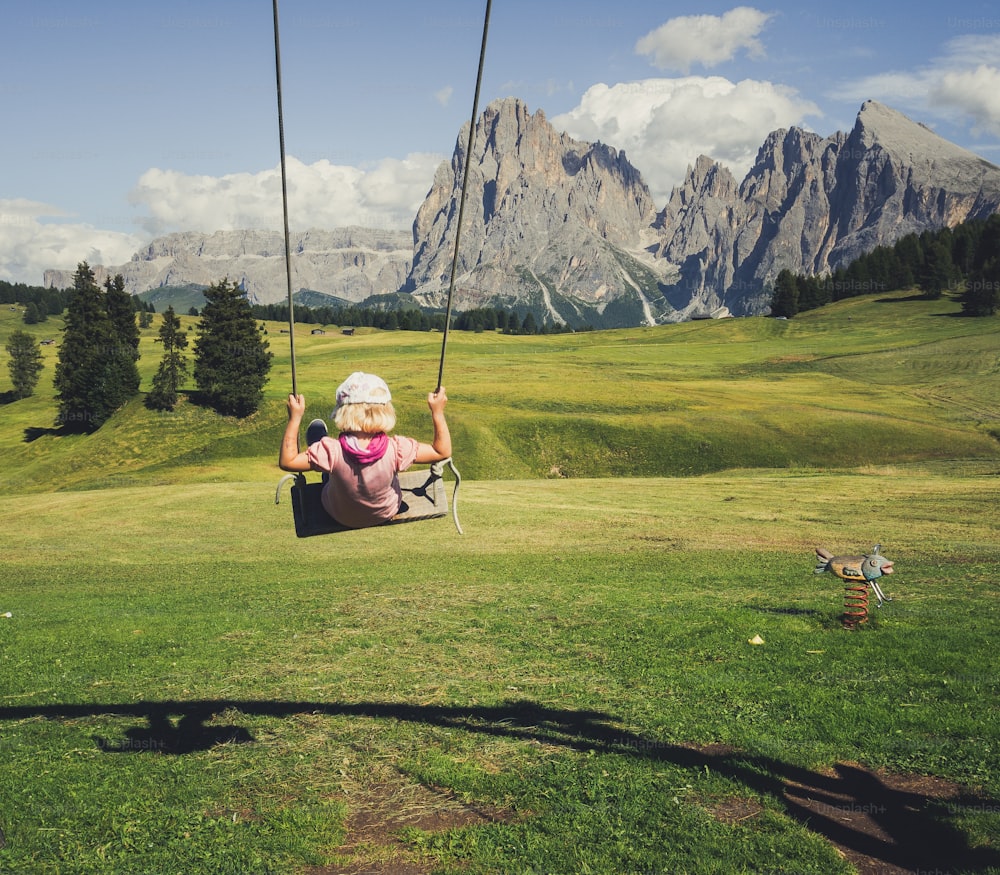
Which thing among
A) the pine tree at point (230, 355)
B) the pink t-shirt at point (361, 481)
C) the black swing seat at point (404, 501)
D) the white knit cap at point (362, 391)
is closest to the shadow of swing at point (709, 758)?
the black swing seat at point (404, 501)

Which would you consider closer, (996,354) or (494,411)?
(494,411)

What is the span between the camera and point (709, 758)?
1117 centimetres

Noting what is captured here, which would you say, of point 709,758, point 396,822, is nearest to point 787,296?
point 709,758

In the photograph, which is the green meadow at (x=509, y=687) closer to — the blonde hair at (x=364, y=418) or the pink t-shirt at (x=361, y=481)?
the pink t-shirt at (x=361, y=481)

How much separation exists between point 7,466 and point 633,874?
86.5m

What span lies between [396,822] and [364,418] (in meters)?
4.87

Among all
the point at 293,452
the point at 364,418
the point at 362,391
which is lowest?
the point at 293,452

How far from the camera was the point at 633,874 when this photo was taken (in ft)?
27.3

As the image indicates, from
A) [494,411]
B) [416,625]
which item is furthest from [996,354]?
[416,625]

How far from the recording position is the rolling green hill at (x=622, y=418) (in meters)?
69.3

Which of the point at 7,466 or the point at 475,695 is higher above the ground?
the point at 475,695

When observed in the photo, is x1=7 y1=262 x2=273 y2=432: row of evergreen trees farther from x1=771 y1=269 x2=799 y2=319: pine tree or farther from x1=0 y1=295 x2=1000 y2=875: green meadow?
x1=771 y1=269 x2=799 y2=319: pine tree

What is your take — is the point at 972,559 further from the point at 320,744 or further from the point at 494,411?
the point at 494,411

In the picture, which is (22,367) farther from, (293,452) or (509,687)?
(293,452)
